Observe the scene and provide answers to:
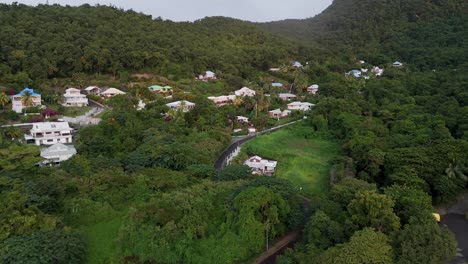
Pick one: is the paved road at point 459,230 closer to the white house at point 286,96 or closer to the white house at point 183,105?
the white house at point 183,105

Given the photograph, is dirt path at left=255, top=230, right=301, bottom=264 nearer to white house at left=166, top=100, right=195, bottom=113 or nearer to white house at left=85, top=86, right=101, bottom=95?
white house at left=166, top=100, right=195, bottom=113

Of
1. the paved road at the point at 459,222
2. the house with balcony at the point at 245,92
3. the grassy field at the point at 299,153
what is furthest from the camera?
the house with balcony at the point at 245,92

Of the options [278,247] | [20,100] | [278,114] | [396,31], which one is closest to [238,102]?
[278,114]

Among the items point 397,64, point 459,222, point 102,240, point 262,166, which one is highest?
point 397,64

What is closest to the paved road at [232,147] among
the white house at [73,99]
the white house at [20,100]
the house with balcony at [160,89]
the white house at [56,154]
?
the white house at [56,154]

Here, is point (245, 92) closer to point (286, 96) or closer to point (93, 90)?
point (286, 96)

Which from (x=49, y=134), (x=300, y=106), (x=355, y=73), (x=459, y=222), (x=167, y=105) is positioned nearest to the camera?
(x=459, y=222)

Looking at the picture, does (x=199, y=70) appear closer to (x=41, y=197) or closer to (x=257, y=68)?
(x=257, y=68)
